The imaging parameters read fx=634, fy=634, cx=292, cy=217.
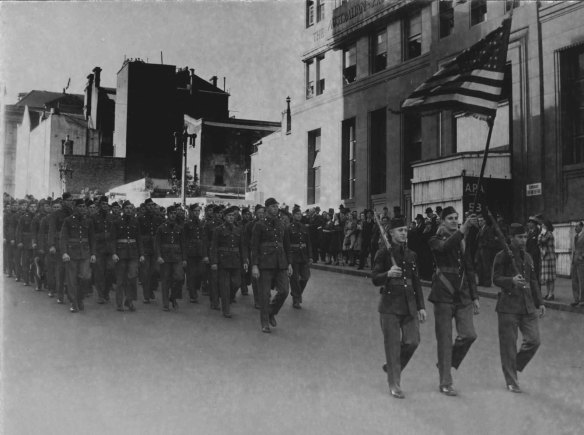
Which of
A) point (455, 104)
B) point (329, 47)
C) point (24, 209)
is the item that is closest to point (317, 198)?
point (329, 47)

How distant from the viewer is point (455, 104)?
10555 millimetres

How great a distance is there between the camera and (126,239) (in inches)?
500

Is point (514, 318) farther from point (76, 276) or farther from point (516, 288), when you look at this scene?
point (76, 276)

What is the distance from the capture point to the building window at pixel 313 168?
32375 millimetres

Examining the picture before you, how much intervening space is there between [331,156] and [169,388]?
24453 mm

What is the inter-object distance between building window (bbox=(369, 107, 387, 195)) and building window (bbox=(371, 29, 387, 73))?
2030 mm

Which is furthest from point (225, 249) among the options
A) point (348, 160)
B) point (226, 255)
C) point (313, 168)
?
point (313, 168)

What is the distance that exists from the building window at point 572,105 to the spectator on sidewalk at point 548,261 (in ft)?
17.8

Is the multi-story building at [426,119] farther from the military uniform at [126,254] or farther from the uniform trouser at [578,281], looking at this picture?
the military uniform at [126,254]

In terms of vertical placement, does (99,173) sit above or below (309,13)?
below

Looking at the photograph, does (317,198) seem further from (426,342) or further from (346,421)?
(346,421)

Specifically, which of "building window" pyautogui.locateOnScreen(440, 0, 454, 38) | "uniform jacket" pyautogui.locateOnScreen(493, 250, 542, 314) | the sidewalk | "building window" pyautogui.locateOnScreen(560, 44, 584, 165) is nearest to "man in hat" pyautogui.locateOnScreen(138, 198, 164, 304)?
the sidewalk

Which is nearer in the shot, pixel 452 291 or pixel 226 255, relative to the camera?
pixel 452 291

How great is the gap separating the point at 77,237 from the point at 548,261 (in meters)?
9.93
